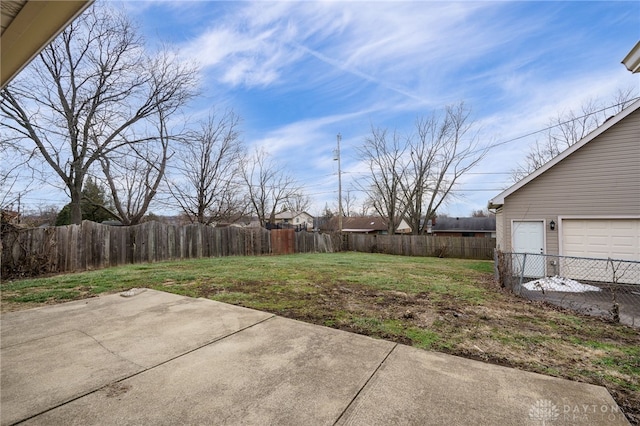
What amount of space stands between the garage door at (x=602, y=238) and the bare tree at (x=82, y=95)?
1677cm

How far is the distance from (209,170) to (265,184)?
7.97 m

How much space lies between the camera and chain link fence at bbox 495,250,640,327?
4754 mm

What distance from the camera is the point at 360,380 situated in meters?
2.13

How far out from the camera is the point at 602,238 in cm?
800

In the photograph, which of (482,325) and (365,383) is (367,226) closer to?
(482,325)

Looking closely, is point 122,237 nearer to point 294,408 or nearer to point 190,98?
point 190,98

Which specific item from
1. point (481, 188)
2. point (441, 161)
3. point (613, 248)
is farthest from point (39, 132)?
point (481, 188)

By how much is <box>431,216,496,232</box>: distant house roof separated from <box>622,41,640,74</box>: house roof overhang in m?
30.4

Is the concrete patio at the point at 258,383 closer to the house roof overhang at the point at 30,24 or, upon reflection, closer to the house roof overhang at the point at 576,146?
the house roof overhang at the point at 30,24

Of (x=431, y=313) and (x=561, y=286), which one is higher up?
(x=431, y=313)

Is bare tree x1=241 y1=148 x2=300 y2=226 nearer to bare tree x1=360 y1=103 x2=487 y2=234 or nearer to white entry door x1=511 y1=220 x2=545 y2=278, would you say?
bare tree x1=360 y1=103 x2=487 y2=234

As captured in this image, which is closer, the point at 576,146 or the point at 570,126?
the point at 576,146

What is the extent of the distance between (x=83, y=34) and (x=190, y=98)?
13.9 ft

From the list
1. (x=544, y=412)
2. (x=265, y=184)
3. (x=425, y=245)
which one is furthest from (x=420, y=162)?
(x=544, y=412)
